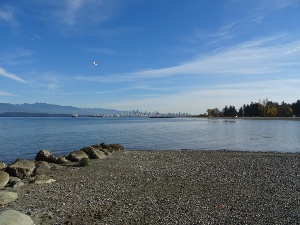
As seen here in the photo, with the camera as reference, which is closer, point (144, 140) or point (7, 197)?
point (7, 197)

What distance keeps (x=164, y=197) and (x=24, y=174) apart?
33.0 ft

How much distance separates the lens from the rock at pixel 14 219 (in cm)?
1046

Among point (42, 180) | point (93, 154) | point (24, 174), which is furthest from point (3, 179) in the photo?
point (93, 154)

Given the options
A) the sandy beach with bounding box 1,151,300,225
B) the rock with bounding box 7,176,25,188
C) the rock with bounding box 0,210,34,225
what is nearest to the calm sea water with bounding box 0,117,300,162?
the rock with bounding box 7,176,25,188

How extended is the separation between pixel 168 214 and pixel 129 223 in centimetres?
179

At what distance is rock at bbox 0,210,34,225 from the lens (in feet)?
34.3

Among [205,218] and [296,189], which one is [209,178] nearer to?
[296,189]

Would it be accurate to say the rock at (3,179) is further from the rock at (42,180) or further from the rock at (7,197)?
the rock at (7,197)

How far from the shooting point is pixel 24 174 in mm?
19922

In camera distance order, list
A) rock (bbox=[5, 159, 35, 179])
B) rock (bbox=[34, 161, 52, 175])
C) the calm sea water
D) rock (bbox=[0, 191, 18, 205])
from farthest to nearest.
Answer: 1. the calm sea water
2. rock (bbox=[34, 161, 52, 175])
3. rock (bbox=[5, 159, 35, 179])
4. rock (bbox=[0, 191, 18, 205])

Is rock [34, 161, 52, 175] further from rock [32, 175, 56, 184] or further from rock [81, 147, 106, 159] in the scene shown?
rock [81, 147, 106, 159]

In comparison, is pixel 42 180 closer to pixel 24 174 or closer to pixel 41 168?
pixel 24 174

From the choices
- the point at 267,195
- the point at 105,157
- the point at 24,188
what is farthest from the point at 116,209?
the point at 105,157

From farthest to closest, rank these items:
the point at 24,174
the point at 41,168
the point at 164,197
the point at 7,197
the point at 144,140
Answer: the point at 144,140
the point at 41,168
the point at 24,174
the point at 164,197
the point at 7,197
